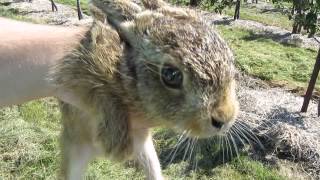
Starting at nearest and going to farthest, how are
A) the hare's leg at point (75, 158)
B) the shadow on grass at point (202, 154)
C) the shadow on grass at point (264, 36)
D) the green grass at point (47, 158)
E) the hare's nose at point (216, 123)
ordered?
the hare's nose at point (216, 123), the hare's leg at point (75, 158), the green grass at point (47, 158), the shadow on grass at point (202, 154), the shadow on grass at point (264, 36)

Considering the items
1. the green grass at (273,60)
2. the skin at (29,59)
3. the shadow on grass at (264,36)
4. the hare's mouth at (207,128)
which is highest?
the skin at (29,59)

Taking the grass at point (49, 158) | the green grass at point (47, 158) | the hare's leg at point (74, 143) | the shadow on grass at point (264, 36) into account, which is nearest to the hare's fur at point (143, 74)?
the hare's leg at point (74, 143)

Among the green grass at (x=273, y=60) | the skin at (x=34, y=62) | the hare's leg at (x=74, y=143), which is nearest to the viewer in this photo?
the skin at (x=34, y=62)

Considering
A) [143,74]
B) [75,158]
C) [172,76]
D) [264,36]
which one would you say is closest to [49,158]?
[75,158]

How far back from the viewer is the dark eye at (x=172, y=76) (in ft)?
7.37

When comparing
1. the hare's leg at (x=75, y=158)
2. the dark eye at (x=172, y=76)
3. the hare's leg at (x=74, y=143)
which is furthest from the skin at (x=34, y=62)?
the hare's leg at (x=75, y=158)

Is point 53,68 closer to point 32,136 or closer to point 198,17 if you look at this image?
point 198,17

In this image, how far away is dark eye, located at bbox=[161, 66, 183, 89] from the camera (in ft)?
7.37

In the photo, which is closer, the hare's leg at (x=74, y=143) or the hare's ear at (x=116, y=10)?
the hare's ear at (x=116, y=10)

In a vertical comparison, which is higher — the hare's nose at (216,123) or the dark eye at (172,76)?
the dark eye at (172,76)

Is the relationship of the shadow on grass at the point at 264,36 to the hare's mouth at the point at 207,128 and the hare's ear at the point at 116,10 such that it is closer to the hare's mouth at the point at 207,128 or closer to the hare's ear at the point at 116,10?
the hare's ear at the point at 116,10

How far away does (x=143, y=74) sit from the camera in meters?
2.39

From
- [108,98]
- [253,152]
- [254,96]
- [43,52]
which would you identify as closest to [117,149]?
[108,98]

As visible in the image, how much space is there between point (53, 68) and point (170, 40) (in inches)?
26.5
